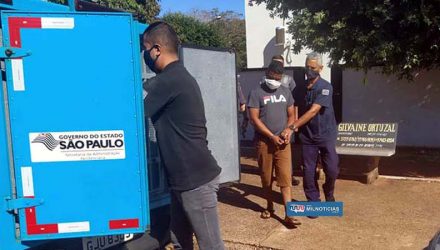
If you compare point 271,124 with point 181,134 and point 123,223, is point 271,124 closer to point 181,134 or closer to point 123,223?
point 181,134

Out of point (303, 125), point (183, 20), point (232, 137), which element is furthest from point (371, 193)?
point (183, 20)

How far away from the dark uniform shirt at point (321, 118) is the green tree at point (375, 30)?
1411 mm

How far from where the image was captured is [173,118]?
280 centimetres

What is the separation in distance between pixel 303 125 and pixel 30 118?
332 cm

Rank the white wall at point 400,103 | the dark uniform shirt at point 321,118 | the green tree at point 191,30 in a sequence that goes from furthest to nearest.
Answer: the green tree at point 191,30 → the white wall at point 400,103 → the dark uniform shirt at point 321,118

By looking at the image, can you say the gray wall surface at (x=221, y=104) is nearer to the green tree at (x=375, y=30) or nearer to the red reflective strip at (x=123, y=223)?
the red reflective strip at (x=123, y=223)

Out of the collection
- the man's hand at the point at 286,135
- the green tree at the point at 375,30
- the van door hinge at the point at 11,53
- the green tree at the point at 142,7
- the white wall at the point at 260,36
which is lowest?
the man's hand at the point at 286,135

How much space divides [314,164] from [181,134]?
9.33 ft

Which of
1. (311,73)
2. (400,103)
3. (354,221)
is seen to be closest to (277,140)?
(311,73)

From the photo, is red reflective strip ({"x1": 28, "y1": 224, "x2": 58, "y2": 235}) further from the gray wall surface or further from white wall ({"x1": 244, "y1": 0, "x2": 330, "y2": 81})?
white wall ({"x1": 244, "y1": 0, "x2": 330, "y2": 81})

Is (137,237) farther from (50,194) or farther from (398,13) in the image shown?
(398,13)

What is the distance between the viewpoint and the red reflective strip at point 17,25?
2.51m

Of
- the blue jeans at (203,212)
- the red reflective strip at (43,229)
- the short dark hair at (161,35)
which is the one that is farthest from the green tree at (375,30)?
the red reflective strip at (43,229)

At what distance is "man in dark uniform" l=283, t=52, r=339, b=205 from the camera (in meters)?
5.13
